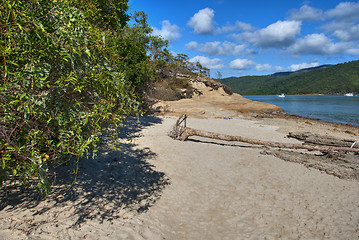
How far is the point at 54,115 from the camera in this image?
3.30m

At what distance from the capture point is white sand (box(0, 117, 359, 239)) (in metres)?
4.58

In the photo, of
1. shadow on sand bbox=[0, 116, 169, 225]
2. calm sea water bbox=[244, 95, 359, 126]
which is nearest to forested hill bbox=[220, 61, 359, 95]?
calm sea water bbox=[244, 95, 359, 126]

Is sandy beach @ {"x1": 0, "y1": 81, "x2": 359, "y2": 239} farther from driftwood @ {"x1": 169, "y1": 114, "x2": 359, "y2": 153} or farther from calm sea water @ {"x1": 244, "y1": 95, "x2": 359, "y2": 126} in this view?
calm sea water @ {"x1": 244, "y1": 95, "x2": 359, "y2": 126}

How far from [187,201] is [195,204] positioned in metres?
0.29

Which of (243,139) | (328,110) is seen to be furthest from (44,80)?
(328,110)

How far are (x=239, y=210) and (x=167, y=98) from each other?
1083 inches

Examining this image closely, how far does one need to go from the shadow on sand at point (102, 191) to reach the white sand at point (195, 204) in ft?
0.09

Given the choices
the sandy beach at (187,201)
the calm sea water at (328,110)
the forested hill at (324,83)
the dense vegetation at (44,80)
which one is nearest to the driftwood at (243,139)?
the sandy beach at (187,201)

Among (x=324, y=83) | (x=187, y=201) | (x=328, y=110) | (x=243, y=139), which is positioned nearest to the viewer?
(x=187, y=201)

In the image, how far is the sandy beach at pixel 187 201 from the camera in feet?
15.1

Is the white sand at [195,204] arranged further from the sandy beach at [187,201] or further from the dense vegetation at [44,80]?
the dense vegetation at [44,80]

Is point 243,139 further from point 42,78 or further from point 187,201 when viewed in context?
point 42,78

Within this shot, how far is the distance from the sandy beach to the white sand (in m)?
0.02

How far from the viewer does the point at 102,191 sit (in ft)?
20.3
